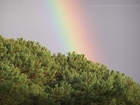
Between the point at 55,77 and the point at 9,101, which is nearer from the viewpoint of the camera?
the point at 9,101

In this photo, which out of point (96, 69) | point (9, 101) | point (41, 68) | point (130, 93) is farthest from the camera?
point (96, 69)

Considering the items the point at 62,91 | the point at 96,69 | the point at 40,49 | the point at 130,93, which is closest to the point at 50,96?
the point at 62,91

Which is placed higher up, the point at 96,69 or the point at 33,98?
the point at 96,69

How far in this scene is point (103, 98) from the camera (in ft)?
39.5

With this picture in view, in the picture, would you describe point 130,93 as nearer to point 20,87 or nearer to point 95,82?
point 95,82

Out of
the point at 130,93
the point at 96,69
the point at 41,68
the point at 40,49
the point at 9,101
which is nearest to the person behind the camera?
the point at 9,101

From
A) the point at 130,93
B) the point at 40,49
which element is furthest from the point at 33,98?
the point at 40,49

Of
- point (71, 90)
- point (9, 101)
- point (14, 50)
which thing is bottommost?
point (9, 101)

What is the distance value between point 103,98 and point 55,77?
3.64 meters

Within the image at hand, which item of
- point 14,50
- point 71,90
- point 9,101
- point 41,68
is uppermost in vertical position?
point 14,50

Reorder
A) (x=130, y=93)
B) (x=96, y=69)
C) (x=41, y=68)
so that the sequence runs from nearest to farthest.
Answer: (x=130, y=93) < (x=41, y=68) < (x=96, y=69)

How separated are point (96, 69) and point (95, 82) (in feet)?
11.7

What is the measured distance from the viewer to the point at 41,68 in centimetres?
1433

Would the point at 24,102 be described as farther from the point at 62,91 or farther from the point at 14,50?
the point at 14,50
